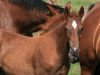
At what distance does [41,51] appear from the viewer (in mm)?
6262

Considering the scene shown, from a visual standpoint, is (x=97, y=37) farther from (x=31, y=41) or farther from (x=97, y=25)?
(x=31, y=41)

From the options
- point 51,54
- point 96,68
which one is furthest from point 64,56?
point 96,68

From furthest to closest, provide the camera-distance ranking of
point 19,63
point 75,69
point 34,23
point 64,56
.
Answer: point 75,69 < point 34,23 < point 19,63 < point 64,56

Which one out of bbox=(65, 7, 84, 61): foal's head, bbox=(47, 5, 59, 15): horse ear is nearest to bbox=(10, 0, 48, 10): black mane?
bbox=(47, 5, 59, 15): horse ear

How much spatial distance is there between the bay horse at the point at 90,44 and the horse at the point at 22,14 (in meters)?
1.03

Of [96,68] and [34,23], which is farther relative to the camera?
[34,23]

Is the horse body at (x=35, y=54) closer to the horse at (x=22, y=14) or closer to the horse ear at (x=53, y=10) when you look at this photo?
the horse ear at (x=53, y=10)

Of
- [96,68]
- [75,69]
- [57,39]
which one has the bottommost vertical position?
[75,69]

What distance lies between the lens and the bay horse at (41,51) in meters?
5.88

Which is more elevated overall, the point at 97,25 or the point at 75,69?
the point at 97,25

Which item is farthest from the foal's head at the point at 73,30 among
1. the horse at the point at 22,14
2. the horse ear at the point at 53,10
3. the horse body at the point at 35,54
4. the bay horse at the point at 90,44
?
the horse at the point at 22,14

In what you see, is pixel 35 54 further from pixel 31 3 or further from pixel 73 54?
pixel 31 3

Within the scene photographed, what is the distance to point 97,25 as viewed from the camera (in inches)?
249

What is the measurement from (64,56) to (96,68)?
2.16 feet
